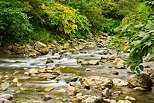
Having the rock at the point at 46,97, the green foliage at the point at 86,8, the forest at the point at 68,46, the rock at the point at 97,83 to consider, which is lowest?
the rock at the point at 46,97

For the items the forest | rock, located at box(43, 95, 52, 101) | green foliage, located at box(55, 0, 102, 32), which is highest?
green foliage, located at box(55, 0, 102, 32)

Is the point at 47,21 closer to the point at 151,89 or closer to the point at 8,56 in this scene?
the point at 8,56

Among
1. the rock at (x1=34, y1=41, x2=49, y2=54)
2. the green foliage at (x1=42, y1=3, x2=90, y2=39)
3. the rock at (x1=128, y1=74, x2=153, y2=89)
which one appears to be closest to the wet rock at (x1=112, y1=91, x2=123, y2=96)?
the rock at (x1=128, y1=74, x2=153, y2=89)

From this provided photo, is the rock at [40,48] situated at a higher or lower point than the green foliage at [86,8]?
lower

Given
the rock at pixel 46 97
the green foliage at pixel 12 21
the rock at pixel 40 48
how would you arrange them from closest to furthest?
1. the rock at pixel 46 97
2. the green foliage at pixel 12 21
3. the rock at pixel 40 48

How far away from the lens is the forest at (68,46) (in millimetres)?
2684

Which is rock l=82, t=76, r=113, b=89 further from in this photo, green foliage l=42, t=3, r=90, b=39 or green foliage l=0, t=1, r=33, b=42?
green foliage l=42, t=3, r=90, b=39

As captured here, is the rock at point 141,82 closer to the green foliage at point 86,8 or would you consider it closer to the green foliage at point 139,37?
the green foliage at point 139,37

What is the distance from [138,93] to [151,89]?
371 millimetres

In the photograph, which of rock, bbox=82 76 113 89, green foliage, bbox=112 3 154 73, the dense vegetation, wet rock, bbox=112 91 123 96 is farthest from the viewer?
rock, bbox=82 76 113 89

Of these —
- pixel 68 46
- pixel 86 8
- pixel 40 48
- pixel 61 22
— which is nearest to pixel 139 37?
pixel 40 48

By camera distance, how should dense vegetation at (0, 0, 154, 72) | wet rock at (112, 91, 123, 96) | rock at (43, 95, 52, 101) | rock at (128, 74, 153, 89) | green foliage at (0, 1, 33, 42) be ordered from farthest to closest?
green foliage at (0, 1, 33, 42) < rock at (128, 74, 153, 89) < wet rock at (112, 91, 123, 96) < rock at (43, 95, 52, 101) < dense vegetation at (0, 0, 154, 72)

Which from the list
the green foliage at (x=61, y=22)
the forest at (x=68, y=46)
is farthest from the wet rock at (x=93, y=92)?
the green foliage at (x=61, y=22)

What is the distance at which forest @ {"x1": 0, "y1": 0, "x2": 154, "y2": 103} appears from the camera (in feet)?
8.80
